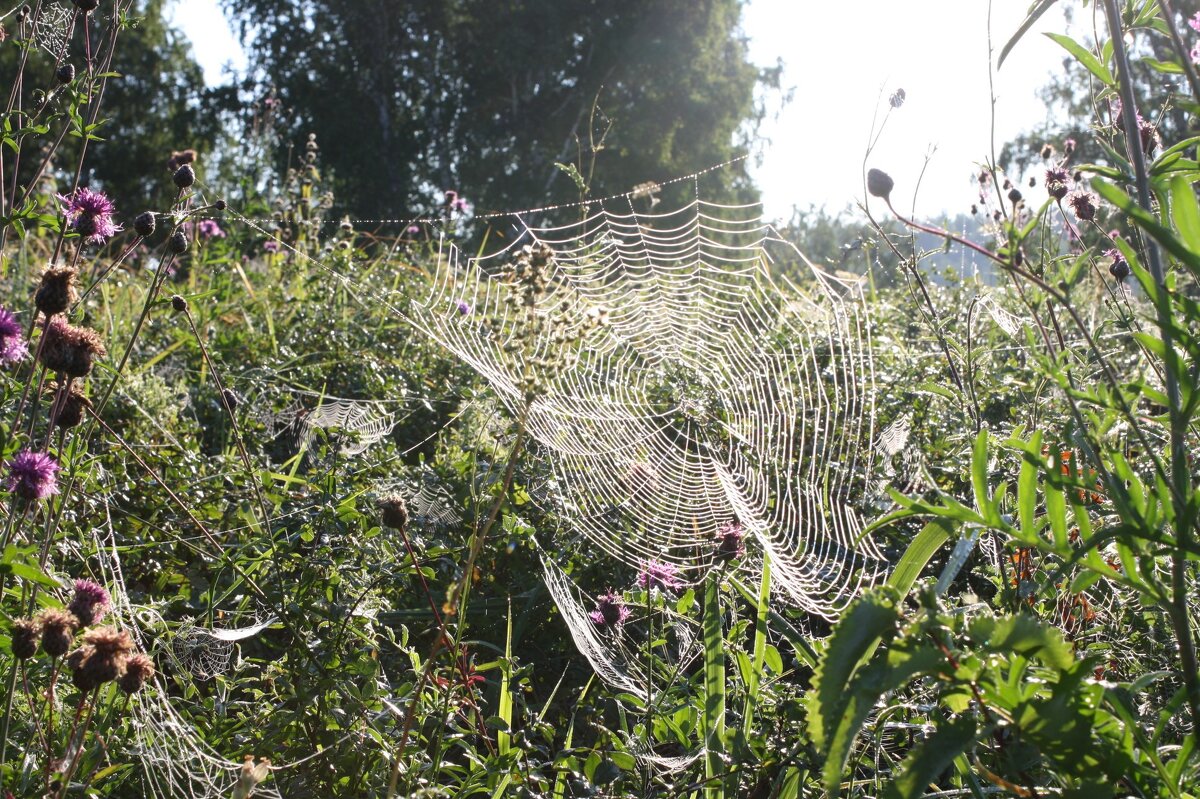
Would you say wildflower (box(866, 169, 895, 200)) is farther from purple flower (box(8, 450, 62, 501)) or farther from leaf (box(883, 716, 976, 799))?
purple flower (box(8, 450, 62, 501))

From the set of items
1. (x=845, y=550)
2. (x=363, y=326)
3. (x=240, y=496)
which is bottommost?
(x=240, y=496)

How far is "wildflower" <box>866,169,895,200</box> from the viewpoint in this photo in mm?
1375

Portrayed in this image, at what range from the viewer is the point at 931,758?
36.4 inches

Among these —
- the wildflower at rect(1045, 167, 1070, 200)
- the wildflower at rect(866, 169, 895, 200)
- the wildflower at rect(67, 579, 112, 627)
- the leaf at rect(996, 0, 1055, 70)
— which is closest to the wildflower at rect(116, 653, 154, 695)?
the wildflower at rect(67, 579, 112, 627)

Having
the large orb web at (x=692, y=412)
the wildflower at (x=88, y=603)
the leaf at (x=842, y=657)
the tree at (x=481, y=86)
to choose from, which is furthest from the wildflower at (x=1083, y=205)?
the tree at (x=481, y=86)

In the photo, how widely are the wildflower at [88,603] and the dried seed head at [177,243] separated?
0.74m

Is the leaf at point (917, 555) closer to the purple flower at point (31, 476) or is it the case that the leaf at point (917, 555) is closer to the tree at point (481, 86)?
the purple flower at point (31, 476)

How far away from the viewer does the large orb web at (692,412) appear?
258 cm

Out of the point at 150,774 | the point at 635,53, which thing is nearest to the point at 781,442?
the point at 150,774

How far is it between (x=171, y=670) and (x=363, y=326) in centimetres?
220

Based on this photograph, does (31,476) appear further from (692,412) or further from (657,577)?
(692,412)

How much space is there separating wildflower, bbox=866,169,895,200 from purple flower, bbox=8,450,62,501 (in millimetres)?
1209

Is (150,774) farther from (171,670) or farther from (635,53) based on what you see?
(635,53)

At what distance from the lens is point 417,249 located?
260 inches
